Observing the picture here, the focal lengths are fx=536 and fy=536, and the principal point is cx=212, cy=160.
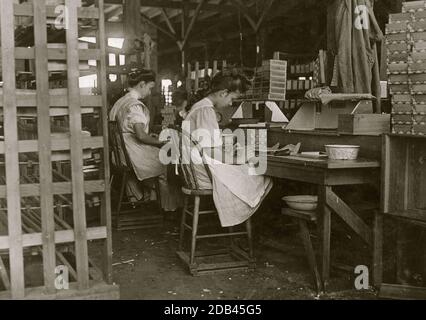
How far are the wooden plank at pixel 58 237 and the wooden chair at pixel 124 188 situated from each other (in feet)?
7.81

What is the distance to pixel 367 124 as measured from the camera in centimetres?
420

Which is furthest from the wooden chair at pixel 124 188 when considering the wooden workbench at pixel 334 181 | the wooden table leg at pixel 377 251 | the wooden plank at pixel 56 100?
the wooden table leg at pixel 377 251

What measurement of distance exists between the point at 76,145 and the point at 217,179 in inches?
57.4

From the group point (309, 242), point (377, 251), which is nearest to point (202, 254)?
point (309, 242)

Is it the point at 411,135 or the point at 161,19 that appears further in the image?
the point at 161,19

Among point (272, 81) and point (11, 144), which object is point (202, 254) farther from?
point (272, 81)

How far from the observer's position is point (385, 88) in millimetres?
5414

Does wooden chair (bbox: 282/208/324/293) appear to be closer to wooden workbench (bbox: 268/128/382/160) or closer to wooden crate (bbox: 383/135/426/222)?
wooden crate (bbox: 383/135/426/222)

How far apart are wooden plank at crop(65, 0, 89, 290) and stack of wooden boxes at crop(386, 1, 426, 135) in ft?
7.05

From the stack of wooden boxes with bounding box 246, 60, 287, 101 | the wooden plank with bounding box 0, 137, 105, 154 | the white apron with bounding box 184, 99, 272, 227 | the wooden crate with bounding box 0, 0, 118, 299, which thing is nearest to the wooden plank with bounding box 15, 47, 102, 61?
the wooden crate with bounding box 0, 0, 118, 299

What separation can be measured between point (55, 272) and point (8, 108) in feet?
3.39

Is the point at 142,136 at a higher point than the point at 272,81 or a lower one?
lower
